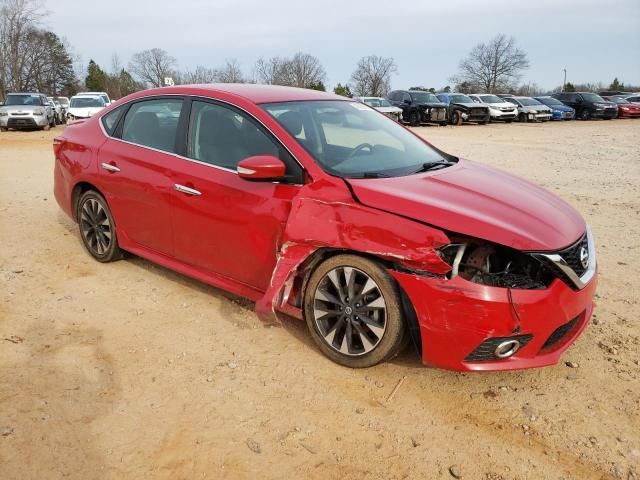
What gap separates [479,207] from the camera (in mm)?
2936

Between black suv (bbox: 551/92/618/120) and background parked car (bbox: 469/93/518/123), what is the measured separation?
19.9 ft

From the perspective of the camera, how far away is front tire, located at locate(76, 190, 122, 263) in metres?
4.64

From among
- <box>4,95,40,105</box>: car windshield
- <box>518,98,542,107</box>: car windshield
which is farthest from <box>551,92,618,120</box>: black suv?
<box>4,95,40,105</box>: car windshield

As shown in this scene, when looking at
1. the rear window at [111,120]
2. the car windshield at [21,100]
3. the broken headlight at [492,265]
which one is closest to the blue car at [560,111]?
the car windshield at [21,100]

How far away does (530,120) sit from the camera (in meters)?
29.9

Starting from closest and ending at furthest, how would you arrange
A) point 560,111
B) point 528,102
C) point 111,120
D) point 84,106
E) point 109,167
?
1. point 109,167
2. point 111,120
3. point 84,106
4. point 528,102
5. point 560,111

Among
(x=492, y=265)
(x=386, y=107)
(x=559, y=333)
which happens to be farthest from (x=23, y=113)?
(x=559, y=333)

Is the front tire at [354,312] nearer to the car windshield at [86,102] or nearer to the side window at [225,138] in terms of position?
the side window at [225,138]

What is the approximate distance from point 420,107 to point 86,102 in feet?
48.4

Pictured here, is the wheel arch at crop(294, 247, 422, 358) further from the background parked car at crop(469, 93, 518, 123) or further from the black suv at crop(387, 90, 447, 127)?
the background parked car at crop(469, 93, 518, 123)

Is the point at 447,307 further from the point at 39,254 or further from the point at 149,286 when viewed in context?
the point at 39,254

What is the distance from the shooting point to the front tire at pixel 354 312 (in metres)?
2.92

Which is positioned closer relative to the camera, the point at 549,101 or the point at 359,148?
the point at 359,148

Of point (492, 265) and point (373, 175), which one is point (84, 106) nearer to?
point (373, 175)
